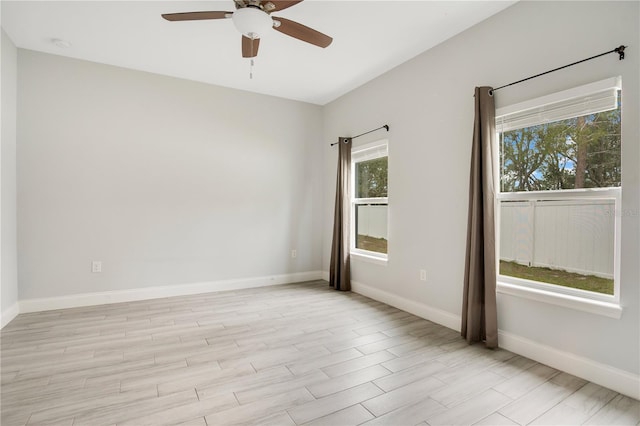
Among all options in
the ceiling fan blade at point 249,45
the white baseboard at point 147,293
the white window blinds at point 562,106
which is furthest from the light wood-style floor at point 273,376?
the ceiling fan blade at point 249,45

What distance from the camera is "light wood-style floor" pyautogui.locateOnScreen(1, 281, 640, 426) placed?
5.91 feet

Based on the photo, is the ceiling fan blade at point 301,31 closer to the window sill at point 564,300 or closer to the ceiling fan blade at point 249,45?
A: the ceiling fan blade at point 249,45

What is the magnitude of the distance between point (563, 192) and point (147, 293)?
4.53 m

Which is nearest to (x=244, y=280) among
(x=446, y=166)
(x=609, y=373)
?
(x=446, y=166)

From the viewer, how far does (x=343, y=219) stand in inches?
181

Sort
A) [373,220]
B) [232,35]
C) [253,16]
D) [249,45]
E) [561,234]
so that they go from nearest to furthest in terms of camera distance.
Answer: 1. [253,16]
2. [561,234]
3. [249,45]
4. [232,35]
5. [373,220]

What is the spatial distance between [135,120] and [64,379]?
3013 mm

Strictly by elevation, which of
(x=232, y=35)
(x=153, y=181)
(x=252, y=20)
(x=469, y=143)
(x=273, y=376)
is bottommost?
(x=273, y=376)

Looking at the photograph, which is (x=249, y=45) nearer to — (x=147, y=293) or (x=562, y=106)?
(x=562, y=106)

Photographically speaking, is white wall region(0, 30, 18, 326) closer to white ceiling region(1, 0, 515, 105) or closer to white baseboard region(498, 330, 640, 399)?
white ceiling region(1, 0, 515, 105)

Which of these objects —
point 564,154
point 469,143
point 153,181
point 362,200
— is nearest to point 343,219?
point 362,200

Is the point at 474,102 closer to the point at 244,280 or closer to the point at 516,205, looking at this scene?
the point at 516,205

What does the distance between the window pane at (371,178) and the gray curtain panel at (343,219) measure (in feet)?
0.53

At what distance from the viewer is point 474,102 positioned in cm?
289
